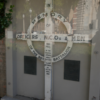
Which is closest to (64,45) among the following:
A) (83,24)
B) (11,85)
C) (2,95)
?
(83,24)

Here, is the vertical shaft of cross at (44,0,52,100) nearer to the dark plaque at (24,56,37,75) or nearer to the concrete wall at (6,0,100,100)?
the concrete wall at (6,0,100,100)

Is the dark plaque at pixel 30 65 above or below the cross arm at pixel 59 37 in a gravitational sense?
below

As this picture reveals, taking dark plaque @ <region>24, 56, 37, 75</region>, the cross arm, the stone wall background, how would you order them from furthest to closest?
1. the stone wall background
2. dark plaque @ <region>24, 56, 37, 75</region>
3. the cross arm

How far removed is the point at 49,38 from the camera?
3.53 m

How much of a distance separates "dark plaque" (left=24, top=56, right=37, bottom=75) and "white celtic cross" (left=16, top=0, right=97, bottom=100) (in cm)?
25

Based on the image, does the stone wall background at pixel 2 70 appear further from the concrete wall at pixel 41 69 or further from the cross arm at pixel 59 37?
the cross arm at pixel 59 37

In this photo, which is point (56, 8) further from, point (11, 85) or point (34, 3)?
point (11, 85)

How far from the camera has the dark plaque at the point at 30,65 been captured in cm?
385

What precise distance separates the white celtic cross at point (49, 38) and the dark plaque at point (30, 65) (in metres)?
0.25

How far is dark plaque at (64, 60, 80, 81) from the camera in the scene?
11.2 ft

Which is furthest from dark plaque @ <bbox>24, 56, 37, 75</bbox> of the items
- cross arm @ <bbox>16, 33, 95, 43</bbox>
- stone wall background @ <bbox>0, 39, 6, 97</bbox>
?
stone wall background @ <bbox>0, 39, 6, 97</bbox>

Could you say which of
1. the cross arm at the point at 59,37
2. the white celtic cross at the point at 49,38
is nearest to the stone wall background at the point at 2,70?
the cross arm at the point at 59,37

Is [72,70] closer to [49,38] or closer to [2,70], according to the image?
[49,38]

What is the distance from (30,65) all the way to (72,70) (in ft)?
3.90
